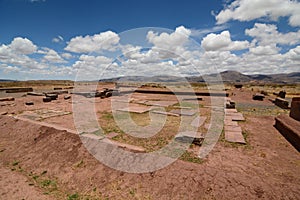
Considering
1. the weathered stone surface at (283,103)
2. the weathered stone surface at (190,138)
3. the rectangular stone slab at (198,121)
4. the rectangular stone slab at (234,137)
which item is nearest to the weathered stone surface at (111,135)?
the weathered stone surface at (190,138)

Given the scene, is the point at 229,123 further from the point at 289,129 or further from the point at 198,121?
the point at 289,129

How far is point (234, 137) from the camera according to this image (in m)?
7.18

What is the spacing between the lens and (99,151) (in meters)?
5.77

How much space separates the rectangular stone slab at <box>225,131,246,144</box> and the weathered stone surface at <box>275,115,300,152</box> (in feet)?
5.13

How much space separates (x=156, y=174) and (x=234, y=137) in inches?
155

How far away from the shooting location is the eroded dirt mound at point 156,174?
3.96 metres

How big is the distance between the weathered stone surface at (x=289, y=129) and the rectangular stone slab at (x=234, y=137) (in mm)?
1565

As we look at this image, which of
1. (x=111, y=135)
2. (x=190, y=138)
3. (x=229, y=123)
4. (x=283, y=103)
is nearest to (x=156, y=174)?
(x=190, y=138)

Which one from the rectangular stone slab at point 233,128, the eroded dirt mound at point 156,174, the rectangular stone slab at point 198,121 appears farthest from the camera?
the rectangular stone slab at point 198,121

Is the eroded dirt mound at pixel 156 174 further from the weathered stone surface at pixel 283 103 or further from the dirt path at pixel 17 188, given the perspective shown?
the weathered stone surface at pixel 283 103

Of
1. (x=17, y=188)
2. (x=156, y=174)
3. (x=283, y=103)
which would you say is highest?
(x=156, y=174)

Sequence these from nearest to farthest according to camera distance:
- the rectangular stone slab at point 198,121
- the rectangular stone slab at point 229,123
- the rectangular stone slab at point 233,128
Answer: the rectangular stone slab at point 233,128
the rectangular stone slab at point 229,123
the rectangular stone slab at point 198,121

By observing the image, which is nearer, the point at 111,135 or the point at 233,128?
the point at 111,135

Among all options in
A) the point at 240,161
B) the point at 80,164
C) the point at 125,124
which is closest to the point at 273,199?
the point at 240,161
